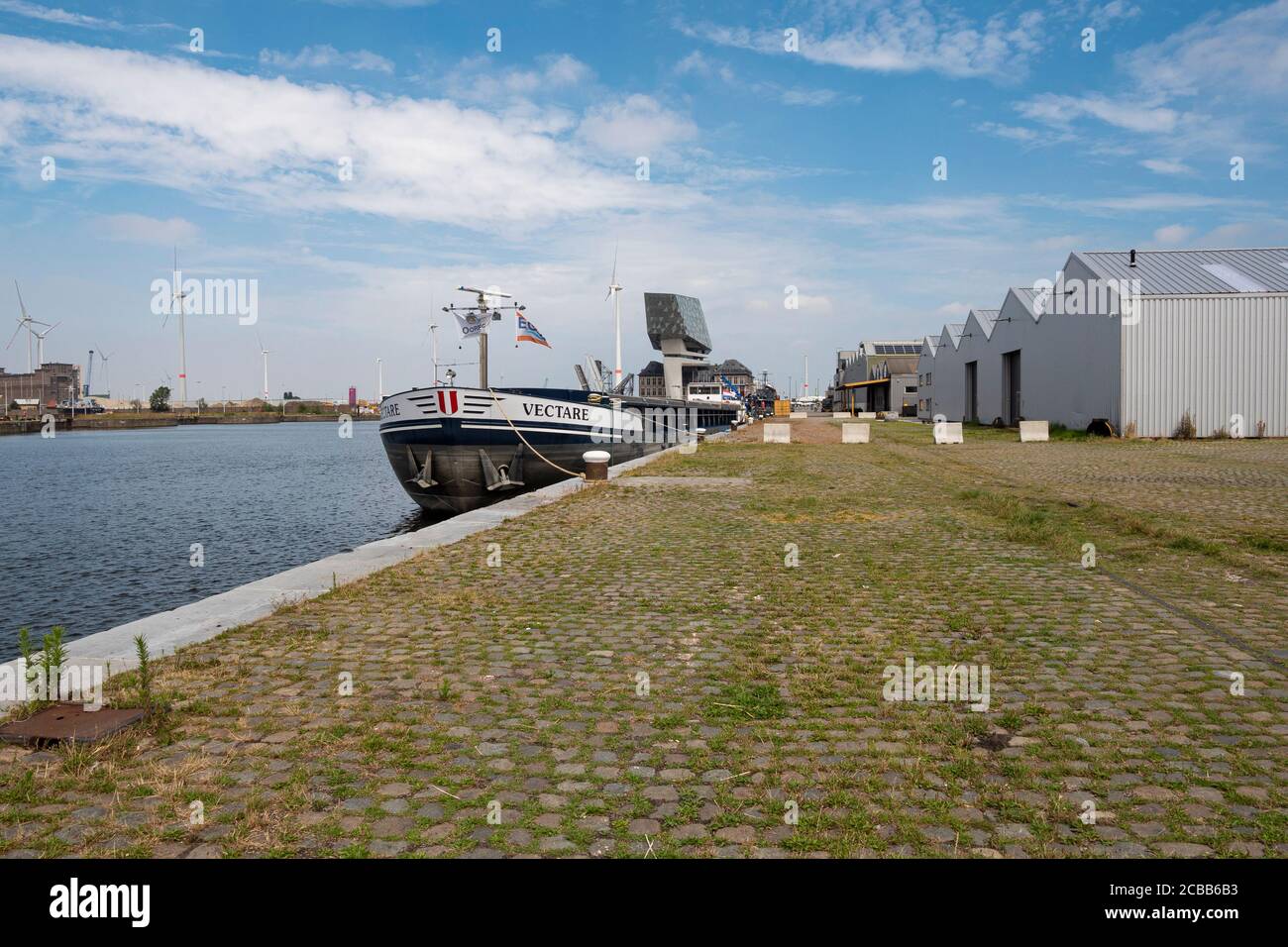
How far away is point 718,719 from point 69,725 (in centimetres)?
349

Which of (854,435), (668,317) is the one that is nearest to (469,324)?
(854,435)

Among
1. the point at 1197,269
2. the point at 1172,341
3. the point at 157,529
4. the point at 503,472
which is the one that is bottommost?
the point at 157,529

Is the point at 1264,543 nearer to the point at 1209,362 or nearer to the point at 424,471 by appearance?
the point at 424,471

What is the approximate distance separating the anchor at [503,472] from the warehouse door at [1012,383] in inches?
1186

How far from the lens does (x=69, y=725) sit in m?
4.38

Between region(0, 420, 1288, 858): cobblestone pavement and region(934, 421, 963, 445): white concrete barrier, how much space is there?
23.7m

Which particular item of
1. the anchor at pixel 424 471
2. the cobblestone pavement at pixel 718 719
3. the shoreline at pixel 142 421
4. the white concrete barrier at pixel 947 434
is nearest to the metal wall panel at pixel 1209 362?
the white concrete barrier at pixel 947 434

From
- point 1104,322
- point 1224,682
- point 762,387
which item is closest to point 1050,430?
point 1104,322

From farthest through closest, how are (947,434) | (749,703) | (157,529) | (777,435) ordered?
(777,435)
(947,434)
(157,529)
(749,703)

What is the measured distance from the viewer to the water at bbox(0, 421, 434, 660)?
44.2 ft

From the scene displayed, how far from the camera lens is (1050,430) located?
36062 mm

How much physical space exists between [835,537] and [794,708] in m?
6.61
